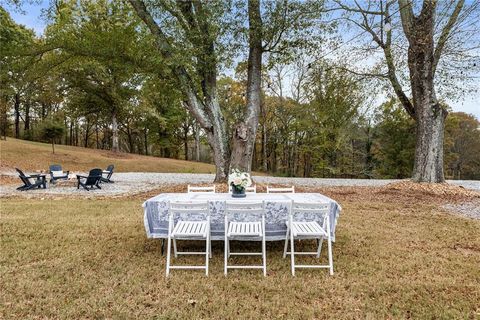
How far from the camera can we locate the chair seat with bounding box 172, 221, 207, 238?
407 centimetres

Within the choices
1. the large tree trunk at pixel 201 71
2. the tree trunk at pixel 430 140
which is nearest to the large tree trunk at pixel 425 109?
the tree trunk at pixel 430 140

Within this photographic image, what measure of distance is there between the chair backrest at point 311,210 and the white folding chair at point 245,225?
1.58 feet

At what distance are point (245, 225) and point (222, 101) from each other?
28.3 meters

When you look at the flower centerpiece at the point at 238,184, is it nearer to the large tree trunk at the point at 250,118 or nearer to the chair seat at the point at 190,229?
the chair seat at the point at 190,229

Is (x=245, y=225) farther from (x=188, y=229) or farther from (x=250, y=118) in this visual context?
(x=250, y=118)

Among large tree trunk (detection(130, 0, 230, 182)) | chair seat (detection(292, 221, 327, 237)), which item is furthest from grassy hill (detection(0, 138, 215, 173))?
chair seat (detection(292, 221, 327, 237))

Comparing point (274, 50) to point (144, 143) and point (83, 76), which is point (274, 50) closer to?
point (83, 76)

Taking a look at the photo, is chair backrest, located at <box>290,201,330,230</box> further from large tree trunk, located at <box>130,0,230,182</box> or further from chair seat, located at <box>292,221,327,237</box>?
large tree trunk, located at <box>130,0,230,182</box>

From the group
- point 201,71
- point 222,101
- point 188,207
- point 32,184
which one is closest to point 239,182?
point 188,207

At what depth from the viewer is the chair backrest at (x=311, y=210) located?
418 cm

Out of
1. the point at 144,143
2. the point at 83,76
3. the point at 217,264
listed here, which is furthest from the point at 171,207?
the point at 144,143

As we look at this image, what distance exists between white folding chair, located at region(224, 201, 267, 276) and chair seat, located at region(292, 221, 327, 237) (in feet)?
1.54

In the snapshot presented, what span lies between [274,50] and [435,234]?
7961mm

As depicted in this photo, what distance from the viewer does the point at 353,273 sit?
158 inches
